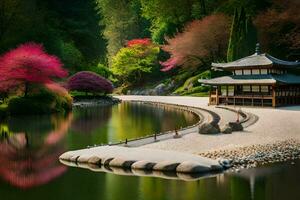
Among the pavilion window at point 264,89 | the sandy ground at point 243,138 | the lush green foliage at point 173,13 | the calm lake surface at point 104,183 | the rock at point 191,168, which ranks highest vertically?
the lush green foliage at point 173,13

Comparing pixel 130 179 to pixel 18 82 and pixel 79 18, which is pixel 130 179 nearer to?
pixel 18 82

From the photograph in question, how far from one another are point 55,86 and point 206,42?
2808cm

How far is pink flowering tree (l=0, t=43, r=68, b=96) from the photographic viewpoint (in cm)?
3962

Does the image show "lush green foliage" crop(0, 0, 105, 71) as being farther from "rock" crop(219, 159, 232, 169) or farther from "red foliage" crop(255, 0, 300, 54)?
"rock" crop(219, 159, 232, 169)

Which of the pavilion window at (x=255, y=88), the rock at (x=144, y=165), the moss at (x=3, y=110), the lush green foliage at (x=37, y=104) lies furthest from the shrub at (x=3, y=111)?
the rock at (x=144, y=165)

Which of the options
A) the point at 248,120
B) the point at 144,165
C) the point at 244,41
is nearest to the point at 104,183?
the point at 144,165

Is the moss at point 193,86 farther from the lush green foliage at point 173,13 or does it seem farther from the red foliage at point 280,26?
the lush green foliage at point 173,13

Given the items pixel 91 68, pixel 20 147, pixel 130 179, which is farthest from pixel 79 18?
pixel 130 179

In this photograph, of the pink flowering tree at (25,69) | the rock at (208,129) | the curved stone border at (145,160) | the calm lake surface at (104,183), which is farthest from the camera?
the pink flowering tree at (25,69)

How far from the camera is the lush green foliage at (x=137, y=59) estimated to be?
3068 inches

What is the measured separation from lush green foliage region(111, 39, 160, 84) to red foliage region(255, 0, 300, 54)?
79.4ft

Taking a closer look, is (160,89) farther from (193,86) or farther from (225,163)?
(225,163)

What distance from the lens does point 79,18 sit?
6481cm

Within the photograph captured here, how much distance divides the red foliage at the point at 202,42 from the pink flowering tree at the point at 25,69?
28.5m
